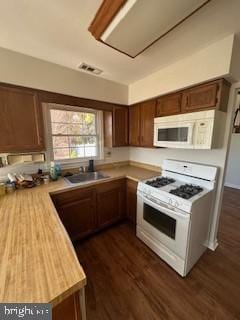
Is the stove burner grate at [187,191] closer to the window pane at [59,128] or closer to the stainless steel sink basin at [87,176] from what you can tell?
the stainless steel sink basin at [87,176]

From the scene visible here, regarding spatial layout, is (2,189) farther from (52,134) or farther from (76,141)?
(76,141)

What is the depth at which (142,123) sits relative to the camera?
2510 mm

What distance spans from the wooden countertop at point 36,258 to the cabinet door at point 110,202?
0.96 metres

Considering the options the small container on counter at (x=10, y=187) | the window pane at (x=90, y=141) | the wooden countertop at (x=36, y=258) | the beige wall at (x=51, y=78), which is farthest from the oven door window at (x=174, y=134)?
the small container on counter at (x=10, y=187)

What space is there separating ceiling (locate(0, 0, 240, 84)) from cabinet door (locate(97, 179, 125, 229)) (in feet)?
5.56

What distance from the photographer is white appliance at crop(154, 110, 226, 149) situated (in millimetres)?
1563

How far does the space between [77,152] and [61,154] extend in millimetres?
282

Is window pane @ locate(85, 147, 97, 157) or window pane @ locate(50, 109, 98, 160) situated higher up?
window pane @ locate(50, 109, 98, 160)

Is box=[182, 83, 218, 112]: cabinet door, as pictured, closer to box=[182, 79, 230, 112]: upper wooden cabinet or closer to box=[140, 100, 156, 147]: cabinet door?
box=[182, 79, 230, 112]: upper wooden cabinet

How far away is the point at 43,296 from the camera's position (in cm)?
60

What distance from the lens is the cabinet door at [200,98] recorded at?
157 centimetres

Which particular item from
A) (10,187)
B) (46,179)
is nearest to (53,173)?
(46,179)

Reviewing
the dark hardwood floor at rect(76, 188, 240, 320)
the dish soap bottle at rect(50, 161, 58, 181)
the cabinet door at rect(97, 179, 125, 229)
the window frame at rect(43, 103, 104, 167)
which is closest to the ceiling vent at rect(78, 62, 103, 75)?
the window frame at rect(43, 103, 104, 167)
